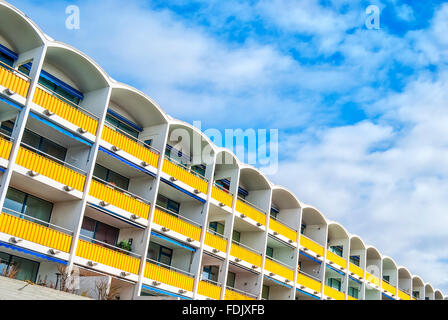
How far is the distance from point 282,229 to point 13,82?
25052 mm

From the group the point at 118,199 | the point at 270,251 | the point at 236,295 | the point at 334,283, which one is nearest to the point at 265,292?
the point at 270,251

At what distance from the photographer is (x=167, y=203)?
35531mm

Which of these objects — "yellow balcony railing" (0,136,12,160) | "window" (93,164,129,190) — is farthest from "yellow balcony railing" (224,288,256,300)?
"yellow balcony railing" (0,136,12,160)

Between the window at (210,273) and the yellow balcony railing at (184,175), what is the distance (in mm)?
6378

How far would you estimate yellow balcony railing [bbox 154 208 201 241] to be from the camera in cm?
3158

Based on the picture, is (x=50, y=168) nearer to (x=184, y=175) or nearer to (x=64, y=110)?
(x=64, y=110)

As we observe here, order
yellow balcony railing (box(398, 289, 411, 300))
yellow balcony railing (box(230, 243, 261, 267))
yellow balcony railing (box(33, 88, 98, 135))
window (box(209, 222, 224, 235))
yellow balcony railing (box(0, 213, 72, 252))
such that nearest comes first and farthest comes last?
1. yellow balcony railing (box(0, 213, 72, 252))
2. yellow balcony railing (box(33, 88, 98, 135))
3. yellow balcony railing (box(230, 243, 261, 267))
4. window (box(209, 222, 224, 235))
5. yellow balcony railing (box(398, 289, 411, 300))

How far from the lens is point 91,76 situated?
28859mm

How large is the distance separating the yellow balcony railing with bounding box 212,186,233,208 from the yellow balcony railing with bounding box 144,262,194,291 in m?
5.92

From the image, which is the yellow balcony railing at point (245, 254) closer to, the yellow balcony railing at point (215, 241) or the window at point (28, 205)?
the yellow balcony railing at point (215, 241)

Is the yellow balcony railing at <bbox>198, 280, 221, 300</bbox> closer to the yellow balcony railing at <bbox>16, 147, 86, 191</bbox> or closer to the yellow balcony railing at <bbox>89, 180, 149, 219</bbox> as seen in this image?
the yellow balcony railing at <bbox>89, 180, 149, 219</bbox>
